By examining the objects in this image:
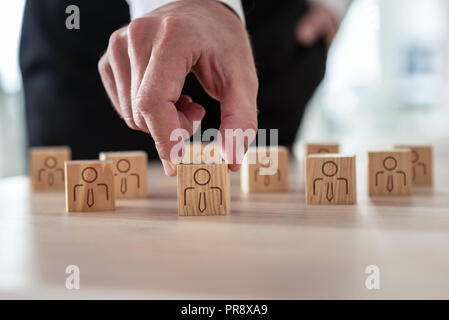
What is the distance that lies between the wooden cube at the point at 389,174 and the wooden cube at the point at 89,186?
67 centimetres

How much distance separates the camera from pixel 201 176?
1.27 m

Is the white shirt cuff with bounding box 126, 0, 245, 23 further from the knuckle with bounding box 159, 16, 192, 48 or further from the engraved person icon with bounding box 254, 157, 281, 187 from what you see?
the engraved person icon with bounding box 254, 157, 281, 187

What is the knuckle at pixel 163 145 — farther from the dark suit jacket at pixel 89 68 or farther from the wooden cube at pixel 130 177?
the dark suit jacket at pixel 89 68

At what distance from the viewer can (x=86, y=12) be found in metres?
2.42

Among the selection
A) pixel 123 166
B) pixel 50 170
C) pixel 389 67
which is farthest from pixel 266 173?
pixel 389 67

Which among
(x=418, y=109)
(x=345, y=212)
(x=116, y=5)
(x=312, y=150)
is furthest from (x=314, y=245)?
(x=418, y=109)

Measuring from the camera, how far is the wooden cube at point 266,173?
1.67 m

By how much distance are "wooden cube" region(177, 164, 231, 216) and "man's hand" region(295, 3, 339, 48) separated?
1.76 metres

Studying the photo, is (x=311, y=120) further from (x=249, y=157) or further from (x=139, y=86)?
(x=139, y=86)

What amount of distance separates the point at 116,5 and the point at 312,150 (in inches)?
40.3

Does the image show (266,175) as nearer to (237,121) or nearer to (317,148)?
(317,148)

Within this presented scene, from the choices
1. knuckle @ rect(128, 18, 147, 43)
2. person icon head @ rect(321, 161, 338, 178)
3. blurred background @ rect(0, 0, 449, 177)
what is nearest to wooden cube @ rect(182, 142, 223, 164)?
person icon head @ rect(321, 161, 338, 178)

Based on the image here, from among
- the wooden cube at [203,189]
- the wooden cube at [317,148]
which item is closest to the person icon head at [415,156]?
the wooden cube at [317,148]

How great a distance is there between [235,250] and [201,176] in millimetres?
389
